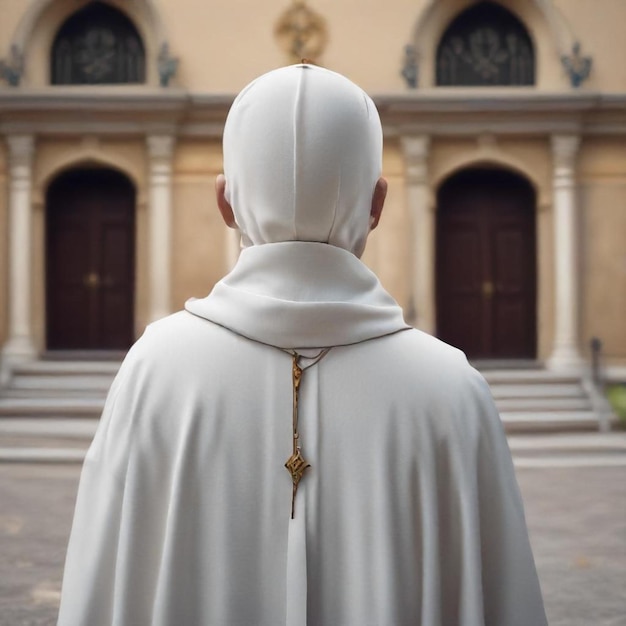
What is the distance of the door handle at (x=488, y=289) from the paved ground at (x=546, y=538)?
4982 millimetres

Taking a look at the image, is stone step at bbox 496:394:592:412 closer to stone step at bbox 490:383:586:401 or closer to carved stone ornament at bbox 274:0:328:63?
stone step at bbox 490:383:586:401

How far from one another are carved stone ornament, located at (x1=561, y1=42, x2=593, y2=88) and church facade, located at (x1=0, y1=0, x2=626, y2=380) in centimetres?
2

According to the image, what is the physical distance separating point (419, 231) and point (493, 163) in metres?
1.44

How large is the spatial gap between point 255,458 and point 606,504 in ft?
23.1

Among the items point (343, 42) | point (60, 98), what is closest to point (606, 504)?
point (343, 42)

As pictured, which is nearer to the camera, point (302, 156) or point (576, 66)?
point (302, 156)

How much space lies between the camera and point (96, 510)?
4.87ft

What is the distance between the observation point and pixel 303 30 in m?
13.9

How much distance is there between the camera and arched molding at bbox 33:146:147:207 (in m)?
14.0

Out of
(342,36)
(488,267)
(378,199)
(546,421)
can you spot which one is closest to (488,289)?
(488,267)

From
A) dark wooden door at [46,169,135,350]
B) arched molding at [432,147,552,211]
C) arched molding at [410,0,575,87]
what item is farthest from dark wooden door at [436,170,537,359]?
dark wooden door at [46,169,135,350]

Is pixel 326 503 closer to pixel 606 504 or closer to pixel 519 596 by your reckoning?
pixel 519 596

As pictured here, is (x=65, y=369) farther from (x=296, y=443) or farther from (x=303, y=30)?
(x=296, y=443)

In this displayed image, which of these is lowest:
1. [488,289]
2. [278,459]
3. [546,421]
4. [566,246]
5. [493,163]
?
[546,421]
